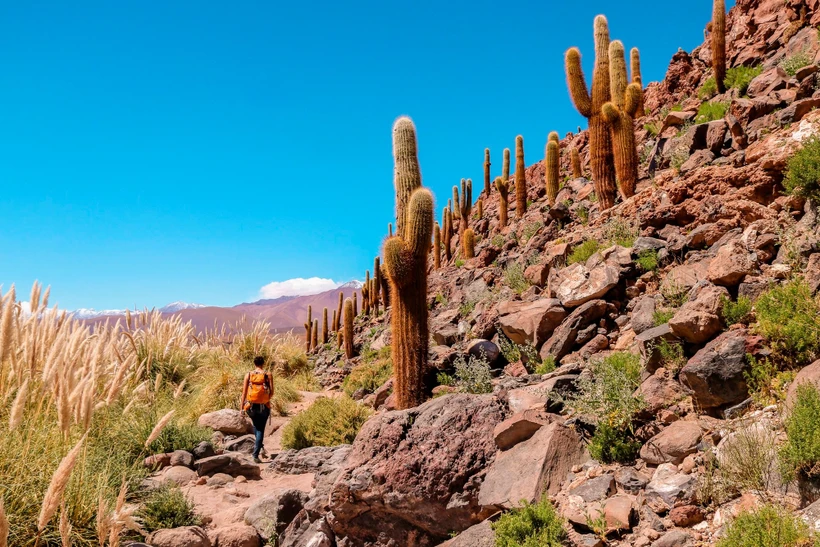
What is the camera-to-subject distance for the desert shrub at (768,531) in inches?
108

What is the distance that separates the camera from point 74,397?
135 inches

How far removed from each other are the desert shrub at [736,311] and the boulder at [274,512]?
474cm

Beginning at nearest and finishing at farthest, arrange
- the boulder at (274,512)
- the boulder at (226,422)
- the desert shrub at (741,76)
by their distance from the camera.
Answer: the boulder at (274,512) → the boulder at (226,422) → the desert shrub at (741,76)

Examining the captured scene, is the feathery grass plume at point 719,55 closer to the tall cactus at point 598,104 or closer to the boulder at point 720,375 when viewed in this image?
the tall cactus at point 598,104

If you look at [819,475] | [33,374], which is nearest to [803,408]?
[819,475]

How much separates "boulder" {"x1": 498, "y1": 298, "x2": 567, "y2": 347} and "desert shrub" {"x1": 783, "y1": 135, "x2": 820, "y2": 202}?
3.29 meters

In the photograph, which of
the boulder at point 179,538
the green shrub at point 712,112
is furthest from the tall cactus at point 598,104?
the boulder at point 179,538

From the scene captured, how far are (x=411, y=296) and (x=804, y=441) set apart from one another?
20.5 ft

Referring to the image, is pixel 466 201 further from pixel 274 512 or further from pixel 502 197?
pixel 274 512

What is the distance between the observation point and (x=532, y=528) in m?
3.71

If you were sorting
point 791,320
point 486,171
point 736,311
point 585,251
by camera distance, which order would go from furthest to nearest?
point 486,171 → point 585,251 → point 736,311 → point 791,320

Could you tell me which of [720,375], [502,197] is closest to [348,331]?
[502,197]

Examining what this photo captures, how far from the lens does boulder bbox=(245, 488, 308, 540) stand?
546cm

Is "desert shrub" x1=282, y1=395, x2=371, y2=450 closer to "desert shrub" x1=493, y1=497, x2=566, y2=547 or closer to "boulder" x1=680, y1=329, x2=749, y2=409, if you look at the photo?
"desert shrub" x1=493, y1=497, x2=566, y2=547
